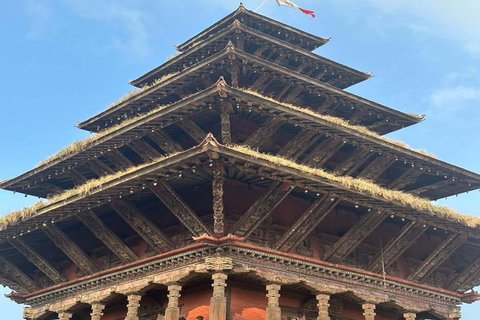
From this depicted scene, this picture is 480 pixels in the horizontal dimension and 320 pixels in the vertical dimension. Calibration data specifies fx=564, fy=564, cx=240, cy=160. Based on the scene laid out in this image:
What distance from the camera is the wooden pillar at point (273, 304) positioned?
1681 cm

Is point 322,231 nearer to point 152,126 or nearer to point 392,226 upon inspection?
point 392,226

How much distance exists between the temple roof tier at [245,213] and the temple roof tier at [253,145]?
1.97 meters

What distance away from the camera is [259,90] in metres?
23.1

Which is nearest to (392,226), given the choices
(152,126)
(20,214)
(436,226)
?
(436,226)

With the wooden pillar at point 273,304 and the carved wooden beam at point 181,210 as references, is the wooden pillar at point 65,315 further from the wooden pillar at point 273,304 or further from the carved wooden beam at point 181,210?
the wooden pillar at point 273,304

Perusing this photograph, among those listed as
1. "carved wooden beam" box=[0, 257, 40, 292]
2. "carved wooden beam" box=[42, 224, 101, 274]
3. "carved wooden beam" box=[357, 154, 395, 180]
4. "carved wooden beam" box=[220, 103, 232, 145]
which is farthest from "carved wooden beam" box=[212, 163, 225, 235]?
"carved wooden beam" box=[0, 257, 40, 292]

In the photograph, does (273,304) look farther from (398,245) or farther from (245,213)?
(398,245)

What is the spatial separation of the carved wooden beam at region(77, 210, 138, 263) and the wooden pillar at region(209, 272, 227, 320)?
14.0ft

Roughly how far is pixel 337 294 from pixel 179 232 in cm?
585

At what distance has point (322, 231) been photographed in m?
20.9

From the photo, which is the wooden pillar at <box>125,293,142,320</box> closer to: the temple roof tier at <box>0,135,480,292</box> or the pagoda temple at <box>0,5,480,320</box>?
the pagoda temple at <box>0,5,480,320</box>

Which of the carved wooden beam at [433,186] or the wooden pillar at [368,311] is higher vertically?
the carved wooden beam at [433,186]

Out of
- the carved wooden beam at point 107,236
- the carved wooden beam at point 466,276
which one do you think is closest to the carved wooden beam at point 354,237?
the carved wooden beam at point 466,276

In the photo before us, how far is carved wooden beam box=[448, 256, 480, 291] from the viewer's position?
2280cm
